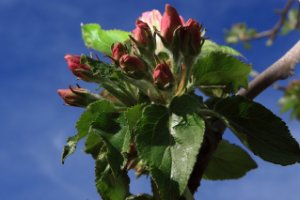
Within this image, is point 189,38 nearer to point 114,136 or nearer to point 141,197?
point 114,136

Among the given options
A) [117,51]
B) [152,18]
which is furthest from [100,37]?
[117,51]

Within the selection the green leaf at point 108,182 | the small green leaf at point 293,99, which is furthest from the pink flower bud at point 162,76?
the small green leaf at point 293,99

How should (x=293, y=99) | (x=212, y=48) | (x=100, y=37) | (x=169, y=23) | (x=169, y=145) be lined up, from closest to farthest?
(x=169, y=145), (x=169, y=23), (x=212, y=48), (x=100, y=37), (x=293, y=99)

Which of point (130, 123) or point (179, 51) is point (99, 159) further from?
point (179, 51)

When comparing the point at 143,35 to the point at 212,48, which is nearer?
the point at 143,35

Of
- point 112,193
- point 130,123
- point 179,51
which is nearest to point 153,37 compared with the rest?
point 179,51

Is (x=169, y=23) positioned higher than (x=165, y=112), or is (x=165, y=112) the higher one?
(x=169, y=23)

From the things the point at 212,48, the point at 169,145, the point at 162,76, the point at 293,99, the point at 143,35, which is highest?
the point at 293,99
